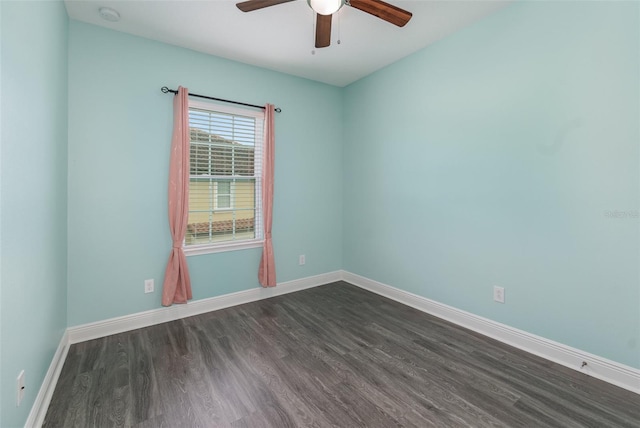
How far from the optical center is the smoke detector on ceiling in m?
2.29

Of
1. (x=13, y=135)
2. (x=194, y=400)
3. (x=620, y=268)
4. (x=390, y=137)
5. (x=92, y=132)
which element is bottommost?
(x=194, y=400)

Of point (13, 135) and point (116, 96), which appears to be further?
point (116, 96)

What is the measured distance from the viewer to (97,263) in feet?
8.36

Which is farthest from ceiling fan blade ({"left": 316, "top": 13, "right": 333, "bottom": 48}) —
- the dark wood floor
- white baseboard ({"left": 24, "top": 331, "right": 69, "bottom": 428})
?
white baseboard ({"left": 24, "top": 331, "right": 69, "bottom": 428})

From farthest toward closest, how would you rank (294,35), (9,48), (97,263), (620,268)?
(294,35)
(97,263)
(620,268)
(9,48)


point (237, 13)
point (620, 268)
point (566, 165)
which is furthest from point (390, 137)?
point (620, 268)

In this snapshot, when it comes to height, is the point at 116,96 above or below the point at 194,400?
above

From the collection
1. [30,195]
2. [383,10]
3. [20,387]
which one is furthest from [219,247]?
[383,10]

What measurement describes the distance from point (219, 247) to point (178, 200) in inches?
26.4

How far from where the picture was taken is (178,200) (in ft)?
9.25

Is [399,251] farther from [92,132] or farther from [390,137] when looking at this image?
[92,132]

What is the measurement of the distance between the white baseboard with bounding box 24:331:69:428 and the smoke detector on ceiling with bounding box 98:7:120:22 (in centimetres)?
258

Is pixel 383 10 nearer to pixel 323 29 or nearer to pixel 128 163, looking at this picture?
pixel 323 29

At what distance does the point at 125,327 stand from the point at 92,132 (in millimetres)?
1762
